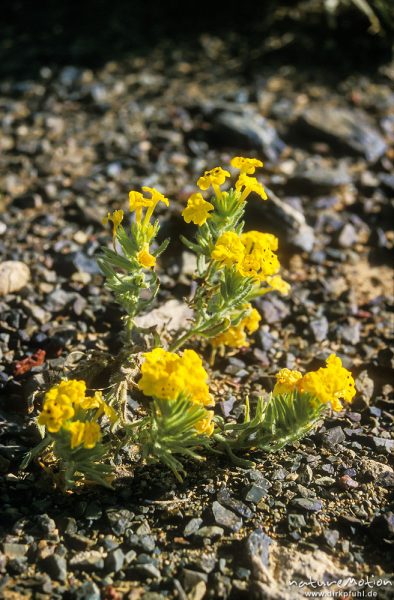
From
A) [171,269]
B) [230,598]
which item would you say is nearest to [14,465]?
[230,598]

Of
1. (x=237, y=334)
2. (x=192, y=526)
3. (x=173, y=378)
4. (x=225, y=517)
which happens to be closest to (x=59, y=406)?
(x=173, y=378)

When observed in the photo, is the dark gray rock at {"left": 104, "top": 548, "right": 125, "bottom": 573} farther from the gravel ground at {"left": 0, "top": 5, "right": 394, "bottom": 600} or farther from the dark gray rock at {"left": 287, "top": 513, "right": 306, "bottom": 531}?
the dark gray rock at {"left": 287, "top": 513, "right": 306, "bottom": 531}

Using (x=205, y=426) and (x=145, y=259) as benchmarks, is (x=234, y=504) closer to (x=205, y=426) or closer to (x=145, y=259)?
(x=205, y=426)

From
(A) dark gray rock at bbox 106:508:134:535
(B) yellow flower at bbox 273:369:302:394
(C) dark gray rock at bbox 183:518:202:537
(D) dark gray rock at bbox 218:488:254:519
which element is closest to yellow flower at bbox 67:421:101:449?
(A) dark gray rock at bbox 106:508:134:535

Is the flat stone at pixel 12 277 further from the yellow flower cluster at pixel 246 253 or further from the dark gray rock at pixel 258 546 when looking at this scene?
the dark gray rock at pixel 258 546

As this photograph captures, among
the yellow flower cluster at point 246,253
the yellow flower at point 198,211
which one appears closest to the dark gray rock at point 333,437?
the yellow flower cluster at point 246,253

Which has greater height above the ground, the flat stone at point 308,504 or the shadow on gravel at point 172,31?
the shadow on gravel at point 172,31
